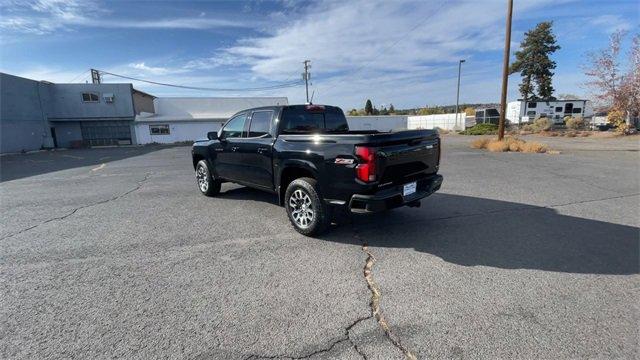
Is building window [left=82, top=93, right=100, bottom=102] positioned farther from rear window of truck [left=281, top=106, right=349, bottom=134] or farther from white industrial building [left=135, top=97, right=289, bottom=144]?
rear window of truck [left=281, top=106, right=349, bottom=134]

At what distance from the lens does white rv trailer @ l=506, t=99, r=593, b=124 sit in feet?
139

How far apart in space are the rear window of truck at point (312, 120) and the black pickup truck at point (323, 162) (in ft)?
0.06

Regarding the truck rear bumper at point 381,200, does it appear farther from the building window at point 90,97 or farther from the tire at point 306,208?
the building window at point 90,97

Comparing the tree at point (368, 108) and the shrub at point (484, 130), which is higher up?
the tree at point (368, 108)

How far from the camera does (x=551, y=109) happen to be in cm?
4291

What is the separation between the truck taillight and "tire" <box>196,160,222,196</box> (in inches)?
172

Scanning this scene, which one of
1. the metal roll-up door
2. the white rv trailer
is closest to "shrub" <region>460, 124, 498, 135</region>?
the white rv trailer

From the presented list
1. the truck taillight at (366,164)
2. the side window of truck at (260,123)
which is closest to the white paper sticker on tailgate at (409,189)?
the truck taillight at (366,164)

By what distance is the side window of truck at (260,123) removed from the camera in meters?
5.64

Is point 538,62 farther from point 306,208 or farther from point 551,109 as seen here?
point 306,208

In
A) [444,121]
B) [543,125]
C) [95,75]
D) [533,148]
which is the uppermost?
[95,75]

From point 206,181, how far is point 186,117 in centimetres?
3283

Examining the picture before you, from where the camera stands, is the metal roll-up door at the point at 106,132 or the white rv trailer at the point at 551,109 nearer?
the metal roll-up door at the point at 106,132

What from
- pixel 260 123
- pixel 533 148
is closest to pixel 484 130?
pixel 533 148
